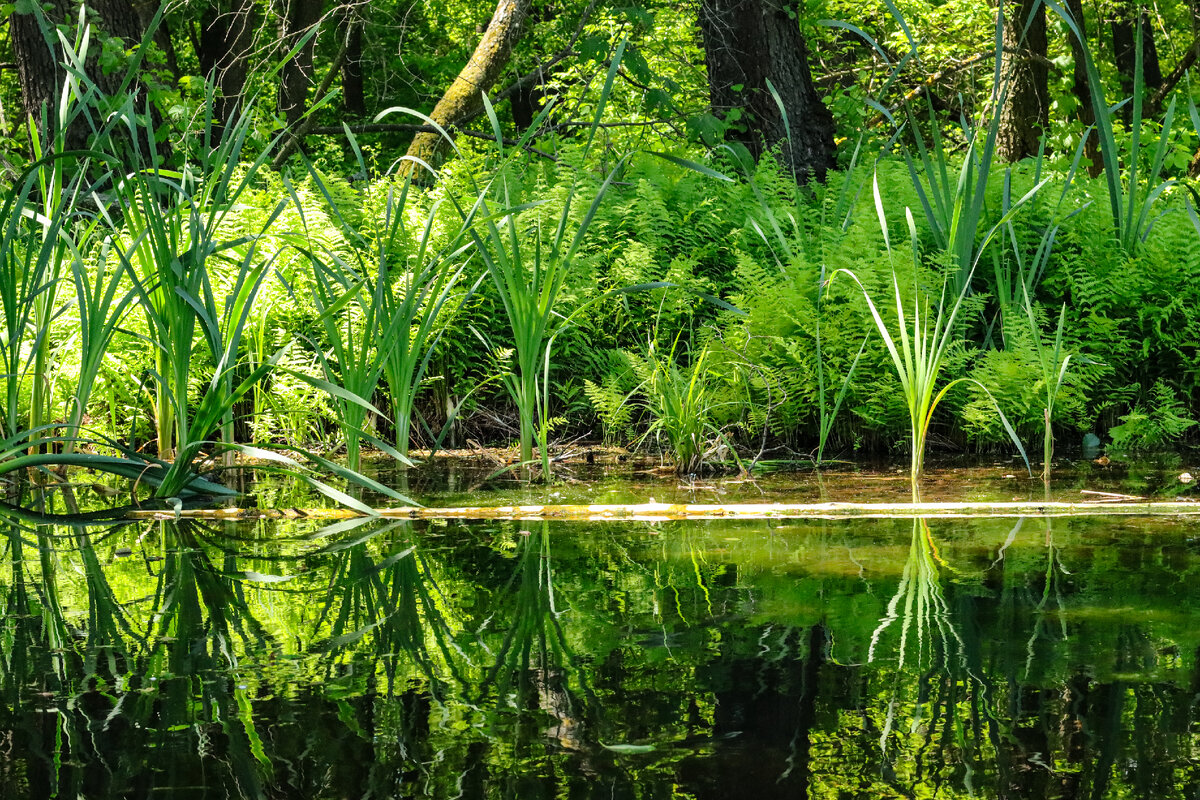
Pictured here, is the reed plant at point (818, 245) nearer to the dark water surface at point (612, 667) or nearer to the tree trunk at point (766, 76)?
the tree trunk at point (766, 76)

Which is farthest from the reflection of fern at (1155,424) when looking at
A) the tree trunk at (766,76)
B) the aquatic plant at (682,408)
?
the tree trunk at (766,76)

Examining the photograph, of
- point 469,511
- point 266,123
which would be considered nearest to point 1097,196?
point 469,511

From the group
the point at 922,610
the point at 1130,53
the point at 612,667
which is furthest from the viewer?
the point at 1130,53

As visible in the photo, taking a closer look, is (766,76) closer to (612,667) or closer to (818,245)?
(818,245)

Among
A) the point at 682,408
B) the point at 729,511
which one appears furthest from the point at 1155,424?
the point at 729,511

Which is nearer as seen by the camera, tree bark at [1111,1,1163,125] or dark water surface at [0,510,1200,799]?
dark water surface at [0,510,1200,799]

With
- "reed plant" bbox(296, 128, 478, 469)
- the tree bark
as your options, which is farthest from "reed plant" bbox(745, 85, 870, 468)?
the tree bark

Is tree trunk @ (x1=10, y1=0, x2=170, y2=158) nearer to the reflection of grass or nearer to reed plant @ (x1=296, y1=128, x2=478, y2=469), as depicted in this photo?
reed plant @ (x1=296, y1=128, x2=478, y2=469)

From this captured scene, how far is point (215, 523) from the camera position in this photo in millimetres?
3168

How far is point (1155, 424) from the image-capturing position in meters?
4.34

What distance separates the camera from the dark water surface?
53.1 inches

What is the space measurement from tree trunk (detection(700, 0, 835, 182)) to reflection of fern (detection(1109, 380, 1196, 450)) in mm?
3098

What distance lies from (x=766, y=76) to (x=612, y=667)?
6.01 metres

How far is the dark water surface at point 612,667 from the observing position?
1.35 m
